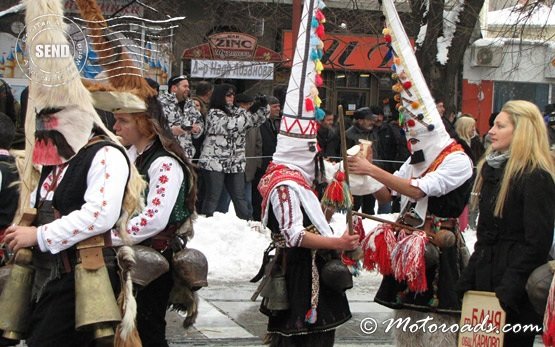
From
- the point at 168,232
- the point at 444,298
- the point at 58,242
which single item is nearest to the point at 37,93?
the point at 58,242

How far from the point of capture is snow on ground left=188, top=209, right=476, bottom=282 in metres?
10.0

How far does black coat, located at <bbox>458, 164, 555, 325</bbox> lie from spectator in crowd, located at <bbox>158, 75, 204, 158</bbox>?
6471mm

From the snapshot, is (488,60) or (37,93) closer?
(37,93)

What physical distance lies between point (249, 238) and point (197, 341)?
3.89 m

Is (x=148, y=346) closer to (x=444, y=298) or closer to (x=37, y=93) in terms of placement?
(x=37, y=93)

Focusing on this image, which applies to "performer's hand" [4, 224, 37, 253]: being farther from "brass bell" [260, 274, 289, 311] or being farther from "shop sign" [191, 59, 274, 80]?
"shop sign" [191, 59, 274, 80]

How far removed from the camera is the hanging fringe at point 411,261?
19.4 feet

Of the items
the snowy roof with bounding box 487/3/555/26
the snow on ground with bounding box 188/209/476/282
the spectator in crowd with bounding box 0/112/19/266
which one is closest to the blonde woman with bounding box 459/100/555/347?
the spectator in crowd with bounding box 0/112/19/266

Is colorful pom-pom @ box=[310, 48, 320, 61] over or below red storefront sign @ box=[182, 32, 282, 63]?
below

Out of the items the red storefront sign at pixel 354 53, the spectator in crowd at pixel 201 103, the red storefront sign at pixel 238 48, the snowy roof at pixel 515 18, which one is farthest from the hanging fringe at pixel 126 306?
the red storefront sign at pixel 354 53

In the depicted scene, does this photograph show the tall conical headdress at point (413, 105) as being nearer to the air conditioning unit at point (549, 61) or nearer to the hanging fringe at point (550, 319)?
the hanging fringe at point (550, 319)

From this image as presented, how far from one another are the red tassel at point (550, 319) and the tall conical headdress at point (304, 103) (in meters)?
1.59

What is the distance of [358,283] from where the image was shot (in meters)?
9.98

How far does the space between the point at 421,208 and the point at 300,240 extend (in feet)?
4.07
